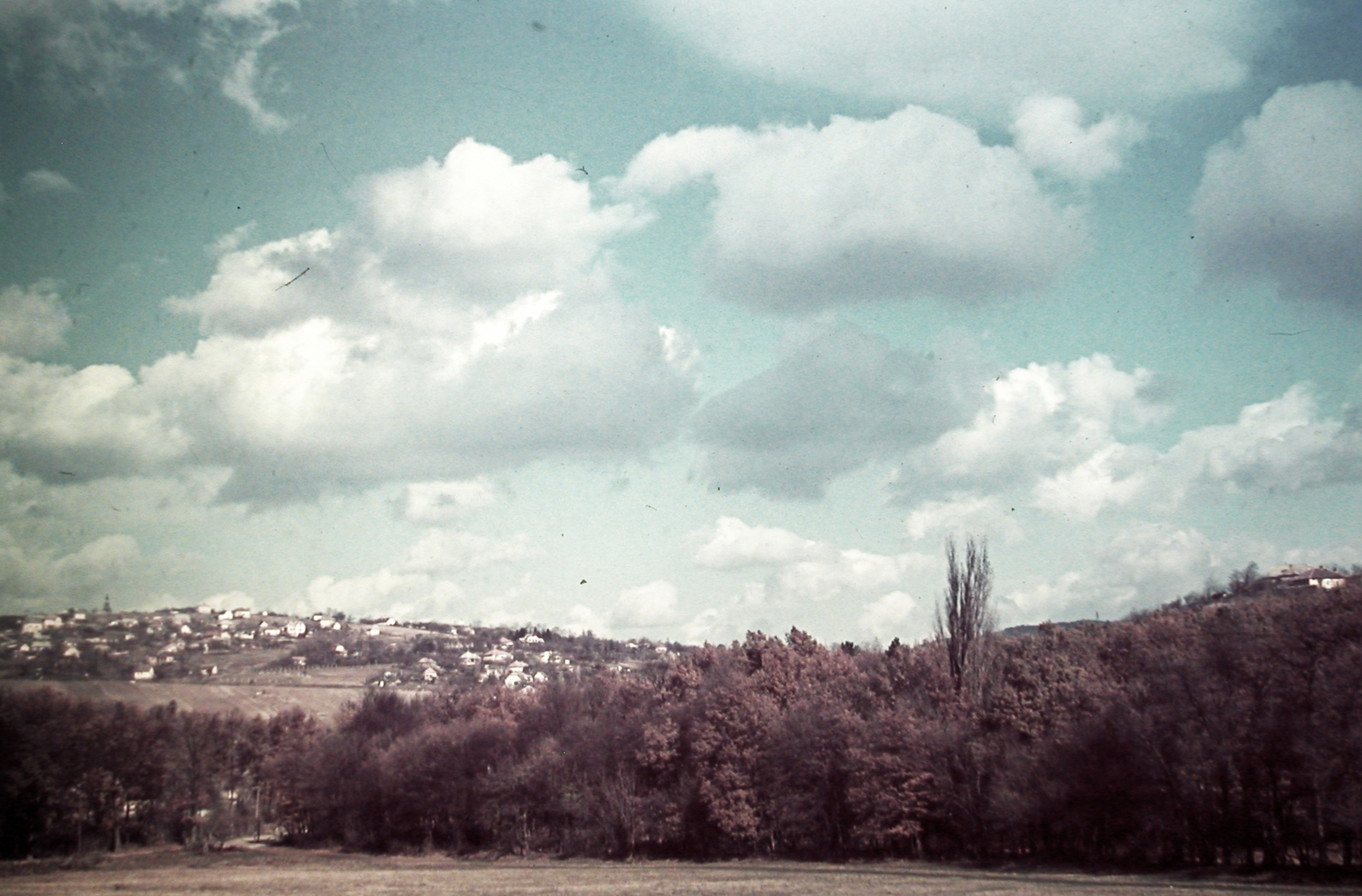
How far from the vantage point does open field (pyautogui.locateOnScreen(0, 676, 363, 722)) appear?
84.7 m

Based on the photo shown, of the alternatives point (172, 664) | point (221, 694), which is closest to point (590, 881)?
point (172, 664)

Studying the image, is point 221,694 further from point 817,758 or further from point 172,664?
point 817,758

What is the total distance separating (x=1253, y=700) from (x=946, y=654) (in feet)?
88.0

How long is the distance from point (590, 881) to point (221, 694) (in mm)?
85102

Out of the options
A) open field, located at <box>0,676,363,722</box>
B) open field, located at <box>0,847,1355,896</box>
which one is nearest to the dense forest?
open field, located at <box>0,676,363,722</box>

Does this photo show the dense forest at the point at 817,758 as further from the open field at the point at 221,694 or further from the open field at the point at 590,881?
the open field at the point at 590,881

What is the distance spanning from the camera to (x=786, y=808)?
79.2 metres

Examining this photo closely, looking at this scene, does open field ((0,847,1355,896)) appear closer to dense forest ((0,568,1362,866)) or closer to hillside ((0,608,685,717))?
dense forest ((0,568,1362,866))

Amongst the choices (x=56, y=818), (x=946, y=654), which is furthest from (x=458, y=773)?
(x=946, y=654)

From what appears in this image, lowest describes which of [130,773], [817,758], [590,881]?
[590,881]

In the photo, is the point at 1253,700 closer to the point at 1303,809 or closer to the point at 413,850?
the point at 1303,809

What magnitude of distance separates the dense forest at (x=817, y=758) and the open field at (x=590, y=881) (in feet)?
16.4

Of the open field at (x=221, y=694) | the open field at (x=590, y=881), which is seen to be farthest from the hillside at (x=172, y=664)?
the open field at (x=590, y=881)

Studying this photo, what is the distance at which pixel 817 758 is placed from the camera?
262 feet
